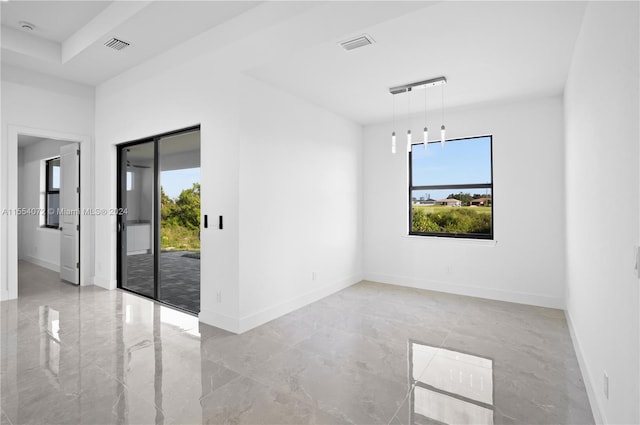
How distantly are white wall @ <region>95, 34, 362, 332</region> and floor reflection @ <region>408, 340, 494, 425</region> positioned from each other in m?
1.66

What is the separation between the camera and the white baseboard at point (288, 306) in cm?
331

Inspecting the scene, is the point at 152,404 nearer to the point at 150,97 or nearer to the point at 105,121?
the point at 150,97

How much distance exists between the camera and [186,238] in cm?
478

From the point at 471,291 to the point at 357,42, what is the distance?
3.58 m

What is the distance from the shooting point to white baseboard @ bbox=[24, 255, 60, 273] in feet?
19.8

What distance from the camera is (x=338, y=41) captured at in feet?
9.08

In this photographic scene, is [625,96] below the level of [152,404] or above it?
above

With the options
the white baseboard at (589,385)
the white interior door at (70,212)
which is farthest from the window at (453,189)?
the white interior door at (70,212)

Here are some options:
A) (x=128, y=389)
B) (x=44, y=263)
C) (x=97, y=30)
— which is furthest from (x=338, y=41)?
(x=44, y=263)

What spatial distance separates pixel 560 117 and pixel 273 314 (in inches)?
162

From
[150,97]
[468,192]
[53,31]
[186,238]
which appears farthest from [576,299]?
[53,31]

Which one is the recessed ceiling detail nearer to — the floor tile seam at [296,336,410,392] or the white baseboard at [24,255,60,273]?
the white baseboard at [24,255,60,273]

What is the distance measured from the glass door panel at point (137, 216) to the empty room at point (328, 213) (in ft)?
0.18

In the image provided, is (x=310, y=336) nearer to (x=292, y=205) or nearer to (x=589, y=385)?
(x=292, y=205)
